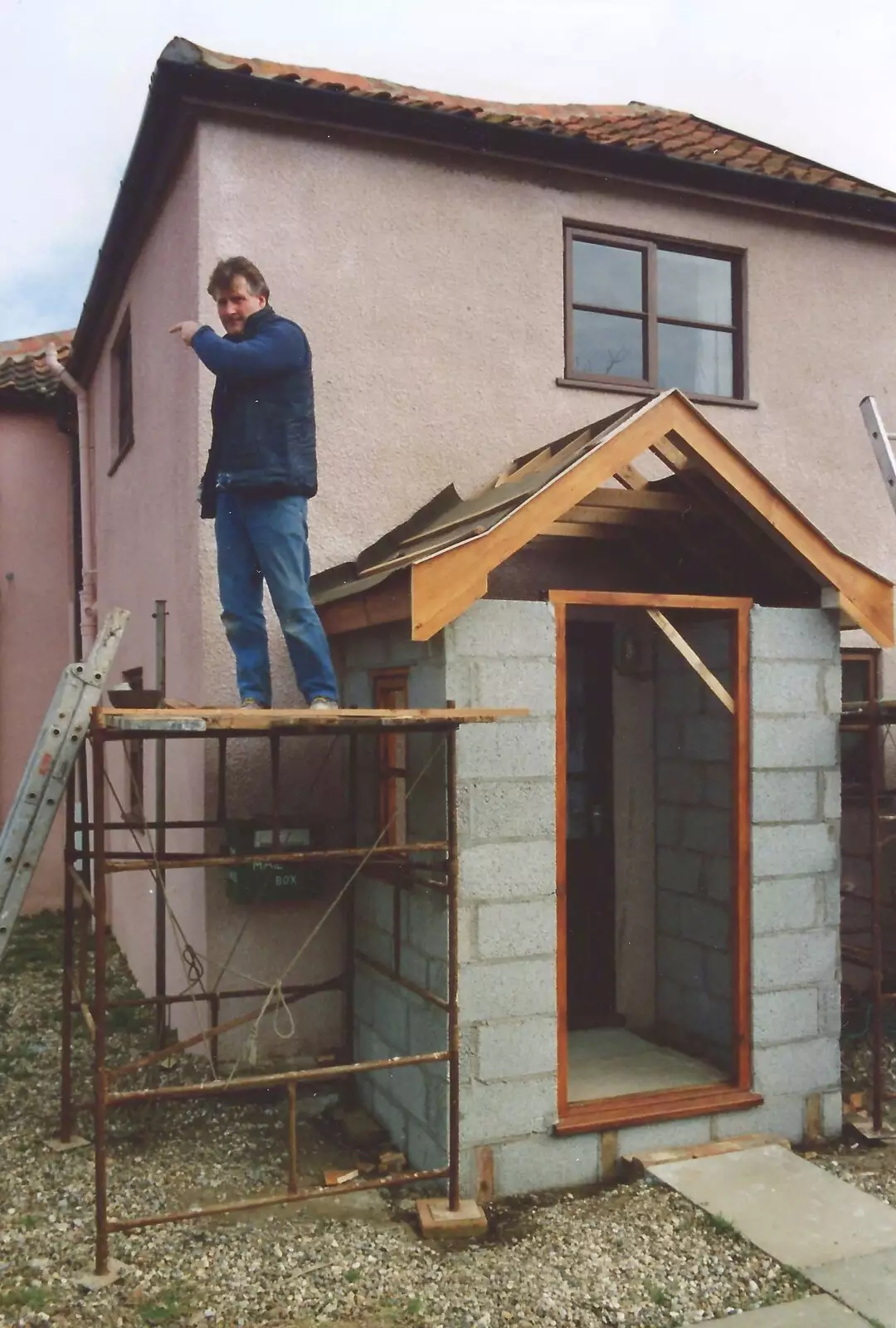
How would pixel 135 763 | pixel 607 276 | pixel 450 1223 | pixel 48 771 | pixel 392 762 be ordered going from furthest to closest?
1. pixel 135 763
2. pixel 607 276
3. pixel 392 762
4. pixel 450 1223
5. pixel 48 771

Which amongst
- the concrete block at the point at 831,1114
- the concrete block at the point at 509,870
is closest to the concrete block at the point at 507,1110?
the concrete block at the point at 509,870

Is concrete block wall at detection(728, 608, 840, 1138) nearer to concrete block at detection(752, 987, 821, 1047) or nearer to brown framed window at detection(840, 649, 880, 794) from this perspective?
concrete block at detection(752, 987, 821, 1047)

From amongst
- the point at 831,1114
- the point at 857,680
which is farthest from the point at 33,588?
the point at 831,1114

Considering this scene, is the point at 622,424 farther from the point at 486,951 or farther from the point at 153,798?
the point at 153,798

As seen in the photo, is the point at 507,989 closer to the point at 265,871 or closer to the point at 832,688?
the point at 265,871

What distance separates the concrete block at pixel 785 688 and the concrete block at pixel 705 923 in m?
1.33

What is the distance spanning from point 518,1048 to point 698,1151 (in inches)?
49.5

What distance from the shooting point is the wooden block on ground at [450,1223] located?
5.14 m

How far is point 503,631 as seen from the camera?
570 cm

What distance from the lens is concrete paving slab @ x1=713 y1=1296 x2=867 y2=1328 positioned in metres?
4.38

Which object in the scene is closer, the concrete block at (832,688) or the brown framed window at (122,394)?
the concrete block at (832,688)

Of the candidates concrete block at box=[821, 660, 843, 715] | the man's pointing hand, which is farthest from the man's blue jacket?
concrete block at box=[821, 660, 843, 715]

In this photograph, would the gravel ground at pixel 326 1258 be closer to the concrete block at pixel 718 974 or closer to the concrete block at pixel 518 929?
the concrete block at pixel 518 929

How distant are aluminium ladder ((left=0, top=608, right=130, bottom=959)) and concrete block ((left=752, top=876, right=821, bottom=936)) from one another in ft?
12.6
